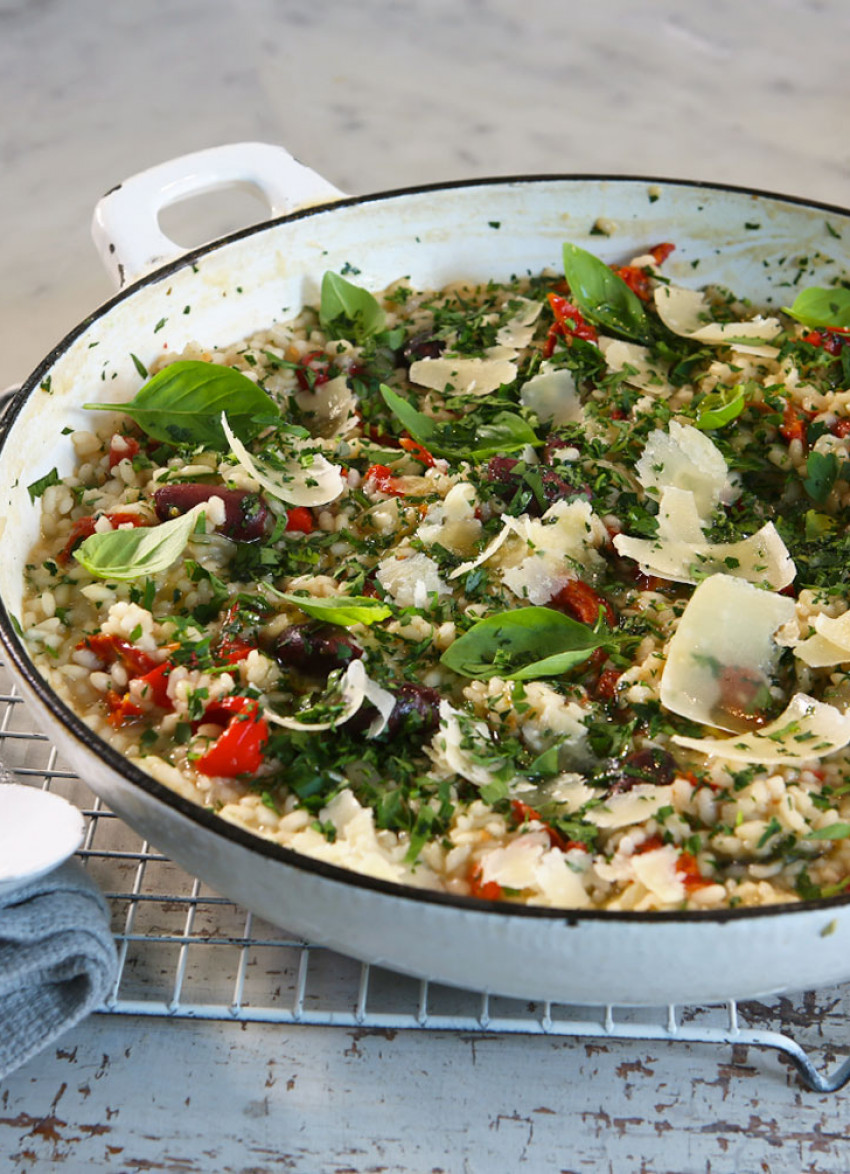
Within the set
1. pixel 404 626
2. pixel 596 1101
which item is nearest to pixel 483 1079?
pixel 596 1101

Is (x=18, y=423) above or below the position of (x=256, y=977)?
above

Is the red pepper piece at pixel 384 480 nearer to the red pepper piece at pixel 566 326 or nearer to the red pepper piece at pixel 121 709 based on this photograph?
the red pepper piece at pixel 566 326

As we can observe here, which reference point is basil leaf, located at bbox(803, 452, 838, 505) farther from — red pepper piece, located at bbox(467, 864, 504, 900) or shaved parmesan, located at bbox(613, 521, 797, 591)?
red pepper piece, located at bbox(467, 864, 504, 900)

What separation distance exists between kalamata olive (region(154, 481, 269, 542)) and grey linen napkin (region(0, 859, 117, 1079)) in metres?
0.96

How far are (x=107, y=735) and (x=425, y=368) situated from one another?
151cm

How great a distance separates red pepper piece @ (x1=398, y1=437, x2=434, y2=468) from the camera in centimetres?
350

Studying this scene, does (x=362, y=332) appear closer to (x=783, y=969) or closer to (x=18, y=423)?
(x=18, y=423)

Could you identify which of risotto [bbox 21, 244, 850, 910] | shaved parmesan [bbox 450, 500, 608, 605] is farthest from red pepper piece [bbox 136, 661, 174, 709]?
shaved parmesan [bbox 450, 500, 608, 605]

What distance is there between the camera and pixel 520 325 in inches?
155

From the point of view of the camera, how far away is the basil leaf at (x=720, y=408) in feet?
11.3

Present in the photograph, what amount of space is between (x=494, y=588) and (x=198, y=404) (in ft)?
3.24

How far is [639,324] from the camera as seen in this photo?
395cm

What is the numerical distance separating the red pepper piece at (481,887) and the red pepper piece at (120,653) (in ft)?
2.96

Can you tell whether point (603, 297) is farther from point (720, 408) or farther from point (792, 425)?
point (792, 425)
